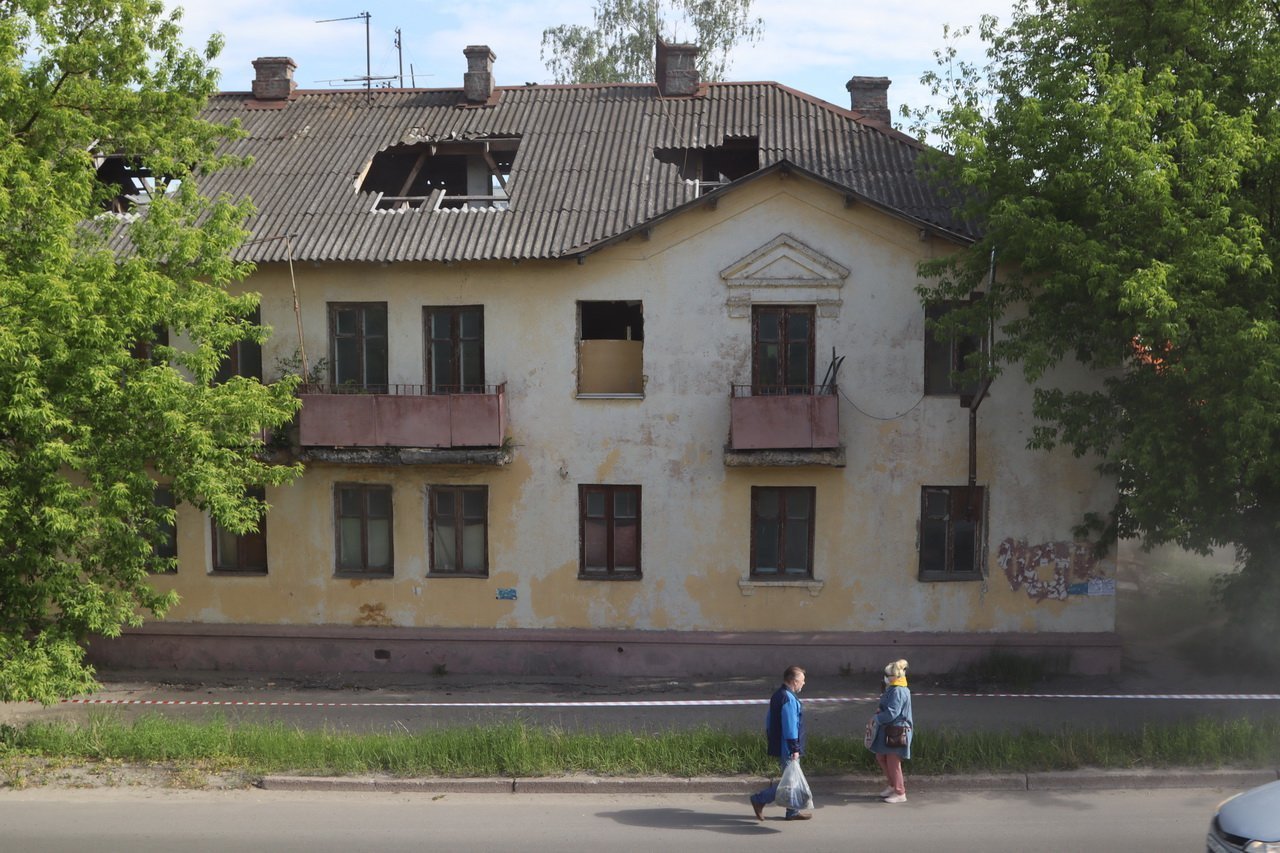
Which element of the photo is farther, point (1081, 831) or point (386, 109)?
point (386, 109)

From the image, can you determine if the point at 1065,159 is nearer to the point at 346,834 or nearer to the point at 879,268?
the point at 879,268

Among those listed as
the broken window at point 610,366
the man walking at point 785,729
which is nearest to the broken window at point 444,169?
the broken window at point 610,366

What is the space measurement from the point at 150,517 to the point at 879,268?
31.9 feet

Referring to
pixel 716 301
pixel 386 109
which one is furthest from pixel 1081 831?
pixel 386 109

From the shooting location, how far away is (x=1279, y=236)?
12477 mm

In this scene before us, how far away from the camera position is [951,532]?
15.5 meters

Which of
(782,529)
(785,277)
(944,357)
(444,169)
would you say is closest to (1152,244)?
(944,357)

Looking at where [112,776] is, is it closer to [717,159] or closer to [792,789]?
[792,789]

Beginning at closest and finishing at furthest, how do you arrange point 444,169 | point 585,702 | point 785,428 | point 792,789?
point 792,789
point 585,702
point 785,428
point 444,169

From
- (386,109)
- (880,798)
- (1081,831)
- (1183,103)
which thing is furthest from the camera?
(386,109)

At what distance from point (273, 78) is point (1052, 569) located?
15212 millimetres

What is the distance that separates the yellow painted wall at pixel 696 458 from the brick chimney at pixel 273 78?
5.41 metres

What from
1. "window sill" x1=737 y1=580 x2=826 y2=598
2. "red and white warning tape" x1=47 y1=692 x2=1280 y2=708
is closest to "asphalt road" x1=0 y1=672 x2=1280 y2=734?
Result: "red and white warning tape" x1=47 y1=692 x2=1280 y2=708

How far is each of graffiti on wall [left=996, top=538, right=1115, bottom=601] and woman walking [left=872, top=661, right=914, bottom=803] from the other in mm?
5667
